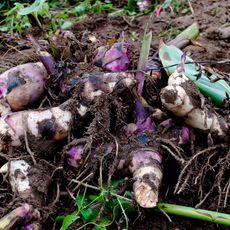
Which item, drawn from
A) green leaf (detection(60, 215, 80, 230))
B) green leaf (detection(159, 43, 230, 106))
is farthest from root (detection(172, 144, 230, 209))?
green leaf (detection(60, 215, 80, 230))

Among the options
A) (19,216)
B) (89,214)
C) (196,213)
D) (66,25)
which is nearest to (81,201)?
(89,214)

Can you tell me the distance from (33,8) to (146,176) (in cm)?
68

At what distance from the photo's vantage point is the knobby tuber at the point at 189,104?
1296mm

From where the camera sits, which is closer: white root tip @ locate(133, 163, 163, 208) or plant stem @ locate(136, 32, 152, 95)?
white root tip @ locate(133, 163, 163, 208)

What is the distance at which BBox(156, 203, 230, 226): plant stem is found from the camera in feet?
3.99

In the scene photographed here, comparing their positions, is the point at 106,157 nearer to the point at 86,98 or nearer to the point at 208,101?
the point at 86,98

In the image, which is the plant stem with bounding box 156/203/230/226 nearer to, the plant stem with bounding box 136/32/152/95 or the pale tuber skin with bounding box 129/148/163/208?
the pale tuber skin with bounding box 129/148/163/208

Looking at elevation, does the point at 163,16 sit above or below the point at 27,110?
below

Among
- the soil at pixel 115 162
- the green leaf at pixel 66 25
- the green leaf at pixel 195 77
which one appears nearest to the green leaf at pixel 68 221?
the soil at pixel 115 162

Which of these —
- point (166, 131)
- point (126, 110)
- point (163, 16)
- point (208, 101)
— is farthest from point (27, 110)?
point (163, 16)

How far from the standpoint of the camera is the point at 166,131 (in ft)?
4.55

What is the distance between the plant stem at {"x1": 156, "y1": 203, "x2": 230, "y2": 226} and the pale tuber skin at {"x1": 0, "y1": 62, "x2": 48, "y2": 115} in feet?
1.60

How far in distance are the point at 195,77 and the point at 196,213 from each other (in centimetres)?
41

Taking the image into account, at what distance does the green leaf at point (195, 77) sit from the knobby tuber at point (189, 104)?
68 mm
